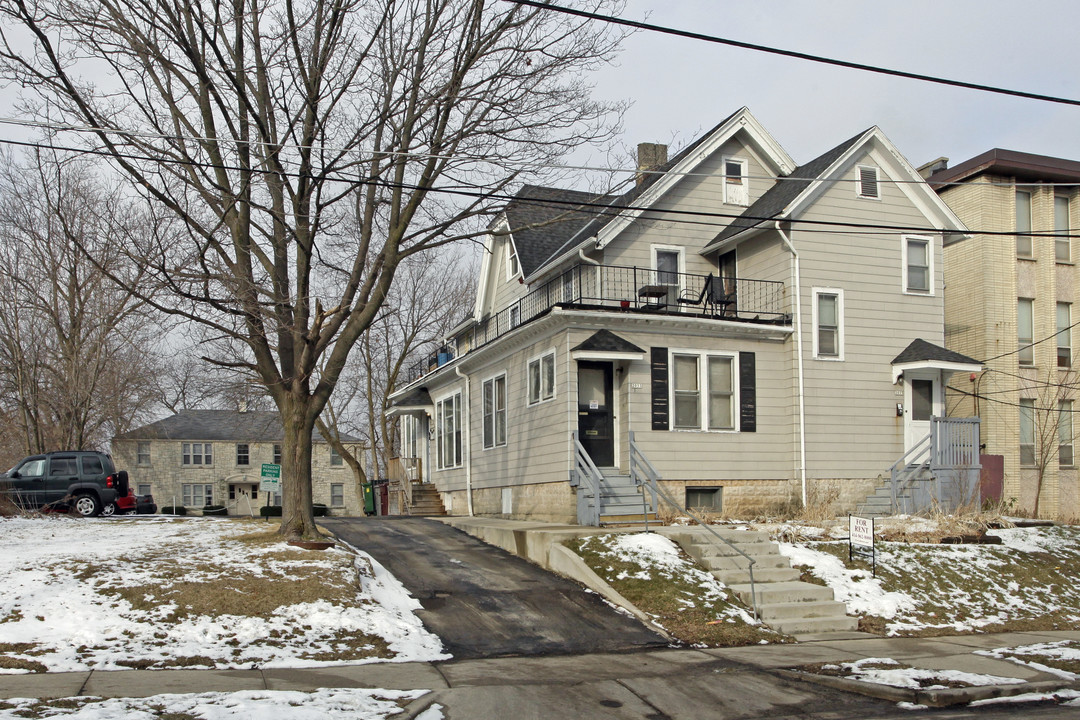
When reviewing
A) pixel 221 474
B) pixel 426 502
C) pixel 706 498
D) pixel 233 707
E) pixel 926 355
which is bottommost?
pixel 221 474

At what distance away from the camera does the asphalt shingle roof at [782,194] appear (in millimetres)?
21078

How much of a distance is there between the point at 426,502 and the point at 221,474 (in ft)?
117

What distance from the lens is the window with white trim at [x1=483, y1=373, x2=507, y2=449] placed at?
22.0 metres

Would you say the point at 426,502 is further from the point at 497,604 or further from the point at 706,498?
the point at 497,604

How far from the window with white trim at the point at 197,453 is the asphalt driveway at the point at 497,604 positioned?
4382cm

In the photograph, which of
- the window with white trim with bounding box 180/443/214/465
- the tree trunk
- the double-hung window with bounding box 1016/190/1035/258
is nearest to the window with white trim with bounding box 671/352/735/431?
the tree trunk

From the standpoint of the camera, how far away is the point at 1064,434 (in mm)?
26016

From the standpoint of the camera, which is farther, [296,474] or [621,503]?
[621,503]

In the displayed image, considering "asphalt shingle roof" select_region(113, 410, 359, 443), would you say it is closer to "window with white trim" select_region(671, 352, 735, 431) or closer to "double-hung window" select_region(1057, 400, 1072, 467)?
"window with white trim" select_region(671, 352, 735, 431)

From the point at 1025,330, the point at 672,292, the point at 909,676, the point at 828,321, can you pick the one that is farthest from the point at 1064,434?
→ the point at 909,676

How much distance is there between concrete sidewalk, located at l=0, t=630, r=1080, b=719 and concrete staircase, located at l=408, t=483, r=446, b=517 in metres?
16.6

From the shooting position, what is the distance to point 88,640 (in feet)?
32.0

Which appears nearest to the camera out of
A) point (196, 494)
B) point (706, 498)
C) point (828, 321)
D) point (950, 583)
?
point (950, 583)

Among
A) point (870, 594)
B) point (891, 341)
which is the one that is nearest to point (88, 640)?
point (870, 594)
